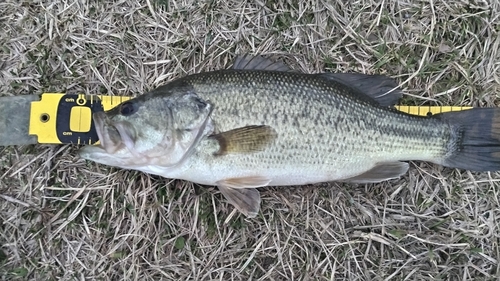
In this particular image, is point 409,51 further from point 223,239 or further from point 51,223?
point 51,223

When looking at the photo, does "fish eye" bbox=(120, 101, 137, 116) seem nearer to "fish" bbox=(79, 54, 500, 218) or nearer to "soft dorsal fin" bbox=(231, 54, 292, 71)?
"fish" bbox=(79, 54, 500, 218)

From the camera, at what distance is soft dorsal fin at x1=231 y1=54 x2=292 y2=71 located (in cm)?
327

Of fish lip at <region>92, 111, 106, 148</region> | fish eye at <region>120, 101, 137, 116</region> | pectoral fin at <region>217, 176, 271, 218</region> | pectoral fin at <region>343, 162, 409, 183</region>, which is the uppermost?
fish eye at <region>120, 101, 137, 116</region>

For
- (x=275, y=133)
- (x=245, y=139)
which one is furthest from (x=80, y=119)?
(x=275, y=133)

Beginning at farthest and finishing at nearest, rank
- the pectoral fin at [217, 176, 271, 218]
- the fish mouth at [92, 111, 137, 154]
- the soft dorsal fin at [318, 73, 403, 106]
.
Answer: the soft dorsal fin at [318, 73, 403, 106] → the pectoral fin at [217, 176, 271, 218] → the fish mouth at [92, 111, 137, 154]

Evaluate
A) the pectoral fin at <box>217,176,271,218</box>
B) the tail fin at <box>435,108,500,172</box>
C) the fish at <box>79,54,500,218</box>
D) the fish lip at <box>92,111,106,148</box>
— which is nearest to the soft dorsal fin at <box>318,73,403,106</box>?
the fish at <box>79,54,500,218</box>

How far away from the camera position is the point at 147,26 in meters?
3.53

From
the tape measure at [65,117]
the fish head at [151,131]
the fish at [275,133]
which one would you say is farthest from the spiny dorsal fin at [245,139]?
the tape measure at [65,117]

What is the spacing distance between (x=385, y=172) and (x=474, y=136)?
0.70 metres

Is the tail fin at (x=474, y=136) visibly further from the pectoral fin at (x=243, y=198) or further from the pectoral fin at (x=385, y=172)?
the pectoral fin at (x=243, y=198)

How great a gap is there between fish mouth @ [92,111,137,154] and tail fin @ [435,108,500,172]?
83.7 inches

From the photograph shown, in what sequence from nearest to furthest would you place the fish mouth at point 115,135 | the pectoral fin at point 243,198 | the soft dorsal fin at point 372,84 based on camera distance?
the fish mouth at point 115,135
the pectoral fin at point 243,198
the soft dorsal fin at point 372,84

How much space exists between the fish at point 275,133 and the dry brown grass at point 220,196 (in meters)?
0.29

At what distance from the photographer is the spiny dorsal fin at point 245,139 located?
2.94 meters
